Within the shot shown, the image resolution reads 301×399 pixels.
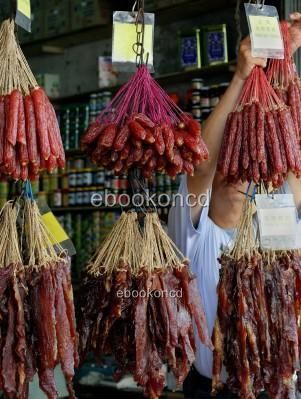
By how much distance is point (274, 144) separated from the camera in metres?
2.03

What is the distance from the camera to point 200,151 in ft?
6.51

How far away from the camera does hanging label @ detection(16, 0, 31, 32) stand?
6.41 ft

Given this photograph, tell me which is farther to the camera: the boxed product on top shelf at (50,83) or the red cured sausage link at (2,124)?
the boxed product on top shelf at (50,83)

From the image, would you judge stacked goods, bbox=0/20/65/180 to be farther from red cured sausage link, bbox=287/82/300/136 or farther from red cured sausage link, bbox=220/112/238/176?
red cured sausage link, bbox=287/82/300/136

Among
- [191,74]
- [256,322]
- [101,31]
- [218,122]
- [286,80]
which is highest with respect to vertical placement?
[101,31]

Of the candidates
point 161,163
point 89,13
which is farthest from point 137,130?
point 89,13

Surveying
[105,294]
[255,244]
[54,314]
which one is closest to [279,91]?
[255,244]

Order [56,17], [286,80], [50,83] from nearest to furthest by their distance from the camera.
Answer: [286,80]
[56,17]
[50,83]

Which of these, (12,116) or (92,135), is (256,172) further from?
(12,116)

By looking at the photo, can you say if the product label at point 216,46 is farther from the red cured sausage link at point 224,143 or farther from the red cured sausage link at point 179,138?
the red cured sausage link at point 179,138

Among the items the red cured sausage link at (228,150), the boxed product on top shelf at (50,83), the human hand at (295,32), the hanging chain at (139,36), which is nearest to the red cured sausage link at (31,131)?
the hanging chain at (139,36)

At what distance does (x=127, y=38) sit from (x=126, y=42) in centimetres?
1

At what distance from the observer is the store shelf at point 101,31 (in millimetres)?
4730

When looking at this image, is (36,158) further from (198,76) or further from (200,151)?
(198,76)
